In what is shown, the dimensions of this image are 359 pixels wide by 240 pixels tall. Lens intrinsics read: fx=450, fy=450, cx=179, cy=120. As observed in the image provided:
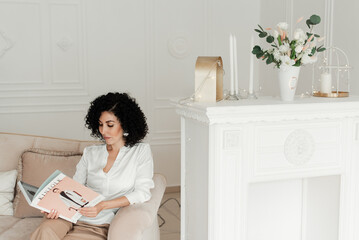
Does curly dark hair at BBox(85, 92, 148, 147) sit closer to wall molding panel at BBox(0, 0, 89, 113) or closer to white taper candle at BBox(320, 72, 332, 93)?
white taper candle at BBox(320, 72, 332, 93)

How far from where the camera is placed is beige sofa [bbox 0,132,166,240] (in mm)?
2225

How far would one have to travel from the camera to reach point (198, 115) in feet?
7.56

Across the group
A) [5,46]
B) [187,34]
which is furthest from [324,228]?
[5,46]

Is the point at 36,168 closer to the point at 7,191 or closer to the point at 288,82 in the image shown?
the point at 7,191

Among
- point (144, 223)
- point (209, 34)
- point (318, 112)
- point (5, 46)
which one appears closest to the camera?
point (144, 223)

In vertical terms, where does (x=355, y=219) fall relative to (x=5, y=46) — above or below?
below

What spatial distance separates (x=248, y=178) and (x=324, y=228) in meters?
0.78

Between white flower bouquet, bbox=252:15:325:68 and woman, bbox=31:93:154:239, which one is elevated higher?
white flower bouquet, bbox=252:15:325:68

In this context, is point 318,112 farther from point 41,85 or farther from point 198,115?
point 41,85

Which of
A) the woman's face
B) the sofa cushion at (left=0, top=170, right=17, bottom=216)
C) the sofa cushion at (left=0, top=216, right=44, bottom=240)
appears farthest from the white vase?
the sofa cushion at (left=0, top=170, right=17, bottom=216)

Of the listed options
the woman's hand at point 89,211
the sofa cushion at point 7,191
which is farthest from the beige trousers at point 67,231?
the sofa cushion at point 7,191

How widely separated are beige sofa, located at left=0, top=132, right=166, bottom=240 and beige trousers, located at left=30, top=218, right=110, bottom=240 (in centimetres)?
16

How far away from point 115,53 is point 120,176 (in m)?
2.52

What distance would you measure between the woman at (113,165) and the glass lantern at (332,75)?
114 cm
